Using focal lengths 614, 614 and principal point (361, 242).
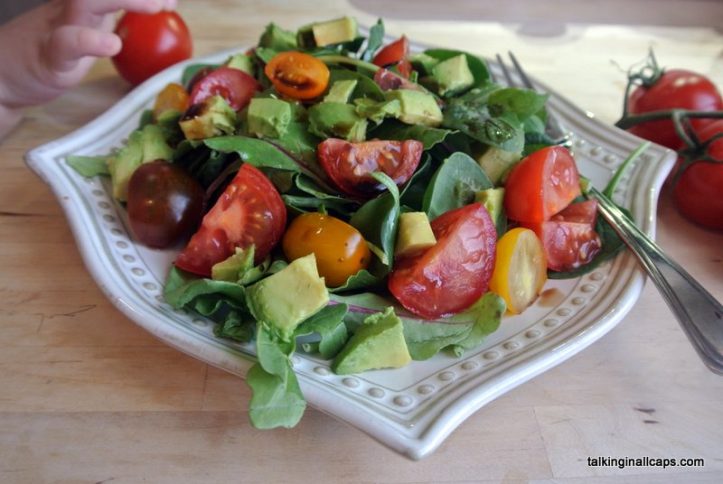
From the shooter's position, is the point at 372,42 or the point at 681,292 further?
the point at 372,42

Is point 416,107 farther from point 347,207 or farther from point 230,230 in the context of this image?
point 230,230

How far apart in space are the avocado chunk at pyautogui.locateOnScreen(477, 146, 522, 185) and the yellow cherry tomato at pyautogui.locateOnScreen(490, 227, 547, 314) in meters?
0.14

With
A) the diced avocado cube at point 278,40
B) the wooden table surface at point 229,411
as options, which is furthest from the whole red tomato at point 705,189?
the diced avocado cube at point 278,40

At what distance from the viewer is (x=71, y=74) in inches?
49.9

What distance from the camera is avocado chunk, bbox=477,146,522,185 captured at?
3.17 feet

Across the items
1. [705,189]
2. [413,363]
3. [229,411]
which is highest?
[705,189]

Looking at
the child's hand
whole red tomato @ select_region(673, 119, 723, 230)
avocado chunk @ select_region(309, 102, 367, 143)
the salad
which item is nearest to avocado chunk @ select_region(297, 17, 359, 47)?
the salad

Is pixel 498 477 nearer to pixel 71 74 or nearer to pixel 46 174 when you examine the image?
pixel 46 174

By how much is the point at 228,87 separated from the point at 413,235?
47cm

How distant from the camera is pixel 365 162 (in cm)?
88

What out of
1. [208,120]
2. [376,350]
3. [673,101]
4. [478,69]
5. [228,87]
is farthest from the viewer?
[673,101]

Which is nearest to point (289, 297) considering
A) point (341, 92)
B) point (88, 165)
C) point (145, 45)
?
point (341, 92)

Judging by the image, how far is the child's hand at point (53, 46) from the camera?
1.14 metres

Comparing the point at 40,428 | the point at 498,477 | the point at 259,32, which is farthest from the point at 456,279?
the point at 259,32
